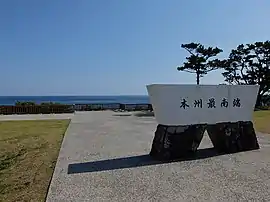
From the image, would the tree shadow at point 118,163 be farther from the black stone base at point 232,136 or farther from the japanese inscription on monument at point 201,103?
the japanese inscription on monument at point 201,103

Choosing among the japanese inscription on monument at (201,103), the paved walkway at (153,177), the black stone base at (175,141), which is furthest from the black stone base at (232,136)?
the black stone base at (175,141)

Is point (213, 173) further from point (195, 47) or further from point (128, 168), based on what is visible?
point (195, 47)

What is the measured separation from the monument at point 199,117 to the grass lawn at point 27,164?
2046 millimetres

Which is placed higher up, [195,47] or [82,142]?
[195,47]

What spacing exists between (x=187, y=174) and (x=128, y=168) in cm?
100

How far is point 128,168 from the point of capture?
5.67 metres

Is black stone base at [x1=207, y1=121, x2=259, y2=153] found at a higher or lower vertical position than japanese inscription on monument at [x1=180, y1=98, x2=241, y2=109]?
lower

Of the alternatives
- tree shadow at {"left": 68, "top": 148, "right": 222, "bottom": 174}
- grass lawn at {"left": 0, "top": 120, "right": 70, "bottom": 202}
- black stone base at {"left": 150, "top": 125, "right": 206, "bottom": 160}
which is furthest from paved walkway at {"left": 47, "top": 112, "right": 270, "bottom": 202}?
black stone base at {"left": 150, "top": 125, "right": 206, "bottom": 160}

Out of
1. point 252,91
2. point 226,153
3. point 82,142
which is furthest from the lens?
point 82,142

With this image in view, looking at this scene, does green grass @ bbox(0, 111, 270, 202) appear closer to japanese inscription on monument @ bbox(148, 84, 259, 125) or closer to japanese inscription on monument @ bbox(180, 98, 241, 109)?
japanese inscription on monument @ bbox(148, 84, 259, 125)

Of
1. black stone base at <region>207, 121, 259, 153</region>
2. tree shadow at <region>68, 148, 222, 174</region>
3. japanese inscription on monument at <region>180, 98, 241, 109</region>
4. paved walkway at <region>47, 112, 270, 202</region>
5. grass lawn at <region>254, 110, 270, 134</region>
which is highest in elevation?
japanese inscription on monument at <region>180, 98, 241, 109</region>

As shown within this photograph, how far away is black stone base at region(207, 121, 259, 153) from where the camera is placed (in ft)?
23.4

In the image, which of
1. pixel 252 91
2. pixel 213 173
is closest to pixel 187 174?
pixel 213 173

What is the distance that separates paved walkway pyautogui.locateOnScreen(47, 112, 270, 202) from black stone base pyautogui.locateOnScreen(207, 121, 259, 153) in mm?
250
